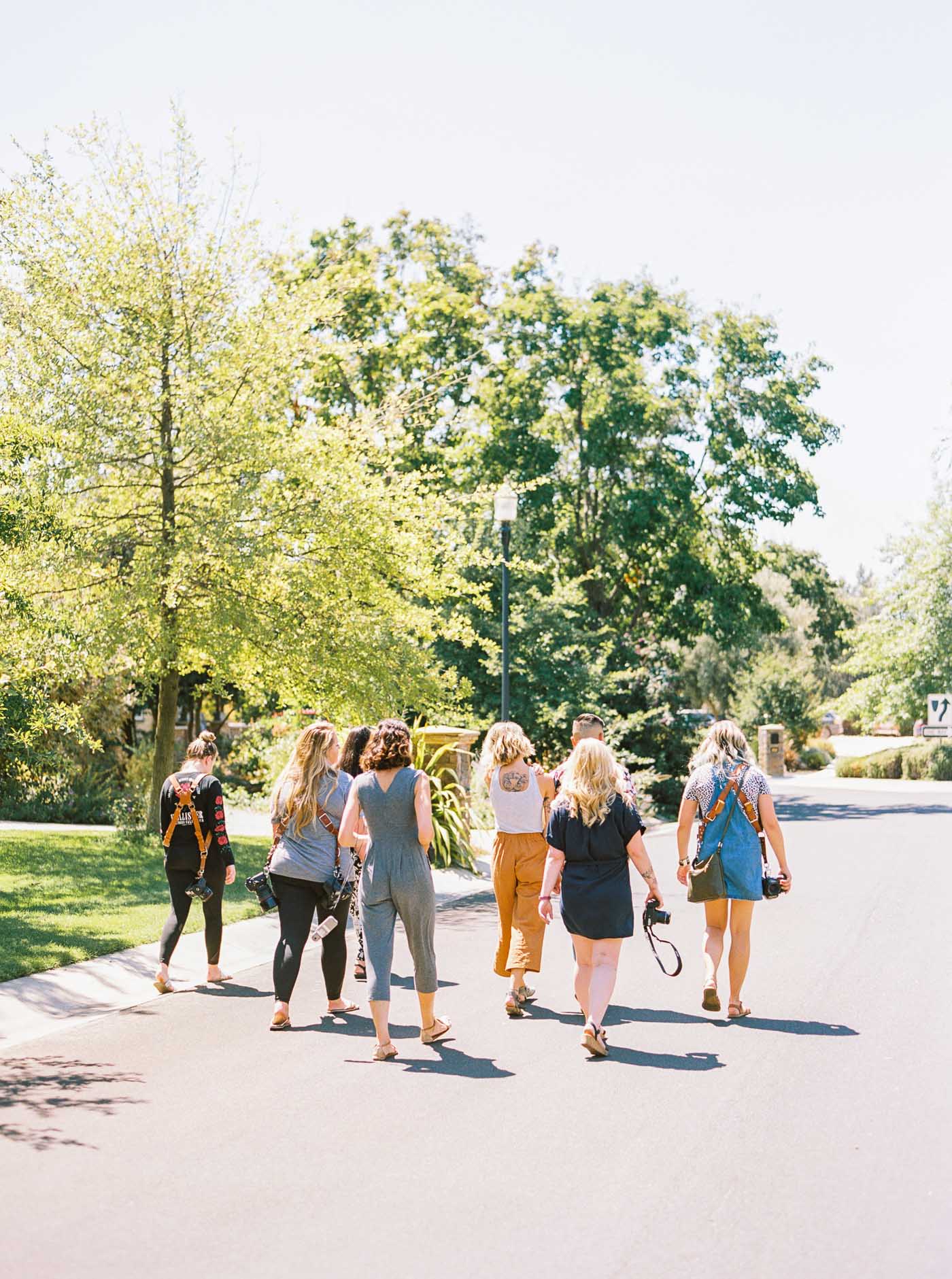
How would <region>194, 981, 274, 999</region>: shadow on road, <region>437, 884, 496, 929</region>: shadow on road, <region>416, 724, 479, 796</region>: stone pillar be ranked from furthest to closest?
<region>416, 724, 479, 796</region>: stone pillar < <region>437, 884, 496, 929</region>: shadow on road < <region>194, 981, 274, 999</region>: shadow on road

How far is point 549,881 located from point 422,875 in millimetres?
720

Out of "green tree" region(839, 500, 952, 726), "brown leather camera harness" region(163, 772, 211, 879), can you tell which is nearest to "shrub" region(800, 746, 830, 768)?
"green tree" region(839, 500, 952, 726)

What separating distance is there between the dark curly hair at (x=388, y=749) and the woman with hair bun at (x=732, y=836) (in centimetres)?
186

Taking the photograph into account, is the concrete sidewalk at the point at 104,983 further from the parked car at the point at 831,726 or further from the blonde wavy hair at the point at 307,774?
the parked car at the point at 831,726

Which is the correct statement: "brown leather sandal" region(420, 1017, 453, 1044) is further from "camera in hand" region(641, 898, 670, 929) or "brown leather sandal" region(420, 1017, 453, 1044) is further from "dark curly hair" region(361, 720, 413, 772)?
"dark curly hair" region(361, 720, 413, 772)

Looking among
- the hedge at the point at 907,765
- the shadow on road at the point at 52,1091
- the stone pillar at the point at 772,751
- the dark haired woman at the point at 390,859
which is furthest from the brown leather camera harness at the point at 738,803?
the hedge at the point at 907,765

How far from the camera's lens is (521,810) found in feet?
28.3

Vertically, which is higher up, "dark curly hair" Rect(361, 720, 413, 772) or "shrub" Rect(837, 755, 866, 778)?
"dark curly hair" Rect(361, 720, 413, 772)

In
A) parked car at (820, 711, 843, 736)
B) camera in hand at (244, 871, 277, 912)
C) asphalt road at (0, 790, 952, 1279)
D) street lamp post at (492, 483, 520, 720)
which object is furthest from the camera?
A: parked car at (820, 711, 843, 736)

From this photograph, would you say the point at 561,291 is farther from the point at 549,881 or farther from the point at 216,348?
the point at 549,881

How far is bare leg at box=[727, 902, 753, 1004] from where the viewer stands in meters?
8.09

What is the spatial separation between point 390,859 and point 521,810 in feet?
4.98

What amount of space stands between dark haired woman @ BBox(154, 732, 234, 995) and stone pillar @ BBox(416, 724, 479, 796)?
8528mm

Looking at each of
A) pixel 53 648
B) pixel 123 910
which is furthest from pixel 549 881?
pixel 53 648
